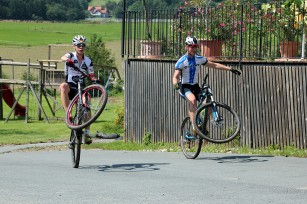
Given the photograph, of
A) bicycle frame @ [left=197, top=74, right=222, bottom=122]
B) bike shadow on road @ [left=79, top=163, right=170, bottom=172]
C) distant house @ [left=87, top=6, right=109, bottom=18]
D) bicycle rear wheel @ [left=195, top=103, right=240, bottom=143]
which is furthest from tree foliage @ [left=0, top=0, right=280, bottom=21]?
bike shadow on road @ [left=79, top=163, right=170, bottom=172]

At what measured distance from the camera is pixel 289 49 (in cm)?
1797

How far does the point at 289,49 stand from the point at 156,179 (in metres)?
5.99

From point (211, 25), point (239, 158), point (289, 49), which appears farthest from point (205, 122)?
point (211, 25)

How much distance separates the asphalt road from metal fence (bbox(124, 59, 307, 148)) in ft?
5.06

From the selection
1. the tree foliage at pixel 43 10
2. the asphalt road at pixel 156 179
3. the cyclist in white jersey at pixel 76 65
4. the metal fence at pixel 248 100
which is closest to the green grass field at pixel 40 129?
the metal fence at pixel 248 100

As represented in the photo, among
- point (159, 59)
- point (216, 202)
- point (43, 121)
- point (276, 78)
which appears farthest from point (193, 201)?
point (43, 121)

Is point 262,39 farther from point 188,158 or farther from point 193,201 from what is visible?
point 193,201

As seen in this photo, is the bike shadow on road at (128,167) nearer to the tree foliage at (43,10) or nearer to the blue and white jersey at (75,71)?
the blue and white jersey at (75,71)

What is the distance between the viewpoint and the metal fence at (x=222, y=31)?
18.2 metres

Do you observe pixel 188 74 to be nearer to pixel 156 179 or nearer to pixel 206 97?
pixel 206 97

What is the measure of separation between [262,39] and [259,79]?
0.93m

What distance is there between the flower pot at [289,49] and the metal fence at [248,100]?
0.30 m

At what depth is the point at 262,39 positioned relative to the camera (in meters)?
18.6

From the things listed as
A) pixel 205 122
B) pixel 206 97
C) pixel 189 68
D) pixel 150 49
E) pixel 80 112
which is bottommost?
pixel 205 122
